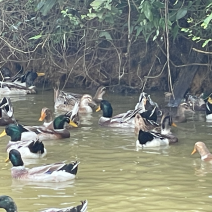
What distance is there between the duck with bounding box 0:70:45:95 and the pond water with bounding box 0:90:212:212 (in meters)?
5.56

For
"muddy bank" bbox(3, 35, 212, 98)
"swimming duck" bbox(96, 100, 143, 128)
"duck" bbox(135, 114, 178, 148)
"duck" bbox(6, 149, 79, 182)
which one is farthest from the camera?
"muddy bank" bbox(3, 35, 212, 98)

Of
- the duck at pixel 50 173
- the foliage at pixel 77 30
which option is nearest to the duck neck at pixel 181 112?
the foliage at pixel 77 30

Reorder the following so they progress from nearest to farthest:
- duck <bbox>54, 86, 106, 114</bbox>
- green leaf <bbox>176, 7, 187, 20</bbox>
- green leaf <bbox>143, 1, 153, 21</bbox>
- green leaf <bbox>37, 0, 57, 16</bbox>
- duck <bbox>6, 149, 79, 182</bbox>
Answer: duck <bbox>6, 149, 79, 182</bbox>
green leaf <bbox>143, 1, 153, 21</bbox>
green leaf <bbox>176, 7, 187, 20</bbox>
green leaf <bbox>37, 0, 57, 16</bbox>
duck <bbox>54, 86, 106, 114</bbox>

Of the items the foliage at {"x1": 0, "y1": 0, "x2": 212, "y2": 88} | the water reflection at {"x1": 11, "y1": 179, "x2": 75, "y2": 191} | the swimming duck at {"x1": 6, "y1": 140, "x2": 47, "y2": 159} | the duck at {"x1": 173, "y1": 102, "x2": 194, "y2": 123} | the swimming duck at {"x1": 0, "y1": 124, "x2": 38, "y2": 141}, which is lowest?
the water reflection at {"x1": 11, "y1": 179, "x2": 75, "y2": 191}

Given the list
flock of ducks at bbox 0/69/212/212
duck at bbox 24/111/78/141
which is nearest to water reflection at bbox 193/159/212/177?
flock of ducks at bbox 0/69/212/212

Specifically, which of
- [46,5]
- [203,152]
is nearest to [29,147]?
[203,152]

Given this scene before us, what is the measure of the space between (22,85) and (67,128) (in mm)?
5843

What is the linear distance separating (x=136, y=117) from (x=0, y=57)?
7252 millimetres

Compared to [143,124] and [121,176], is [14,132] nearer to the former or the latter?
[143,124]

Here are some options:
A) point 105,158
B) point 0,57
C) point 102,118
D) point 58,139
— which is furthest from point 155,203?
point 0,57

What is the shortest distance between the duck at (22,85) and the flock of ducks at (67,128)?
7.59ft

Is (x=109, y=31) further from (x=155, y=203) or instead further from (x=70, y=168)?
(x=155, y=203)

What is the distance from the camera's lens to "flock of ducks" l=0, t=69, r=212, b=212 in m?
8.99

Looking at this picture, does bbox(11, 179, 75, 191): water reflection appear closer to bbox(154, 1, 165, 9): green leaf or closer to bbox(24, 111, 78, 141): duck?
bbox(24, 111, 78, 141): duck
